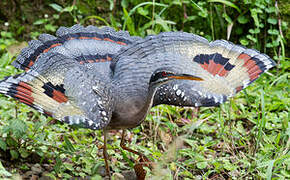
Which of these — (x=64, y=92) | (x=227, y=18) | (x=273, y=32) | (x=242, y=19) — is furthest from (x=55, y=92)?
(x=273, y=32)

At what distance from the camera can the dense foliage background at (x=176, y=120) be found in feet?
13.8

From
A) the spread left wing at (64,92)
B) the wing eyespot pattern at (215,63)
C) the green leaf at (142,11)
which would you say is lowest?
the spread left wing at (64,92)

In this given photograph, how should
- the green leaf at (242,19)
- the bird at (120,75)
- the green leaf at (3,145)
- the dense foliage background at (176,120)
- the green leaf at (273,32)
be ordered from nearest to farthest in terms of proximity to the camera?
the bird at (120,75) < the green leaf at (3,145) < the dense foliage background at (176,120) < the green leaf at (273,32) < the green leaf at (242,19)

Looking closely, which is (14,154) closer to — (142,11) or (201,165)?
(201,165)

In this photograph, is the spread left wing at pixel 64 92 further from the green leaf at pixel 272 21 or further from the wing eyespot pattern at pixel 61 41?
the green leaf at pixel 272 21

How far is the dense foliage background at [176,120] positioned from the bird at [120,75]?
401mm

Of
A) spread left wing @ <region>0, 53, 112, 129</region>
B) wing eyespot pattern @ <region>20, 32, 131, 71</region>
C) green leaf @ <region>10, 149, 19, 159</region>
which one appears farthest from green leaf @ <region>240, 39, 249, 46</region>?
green leaf @ <region>10, 149, 19, 159</region>

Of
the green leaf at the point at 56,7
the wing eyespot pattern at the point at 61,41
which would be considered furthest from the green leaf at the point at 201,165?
the green leaf at the point at 56,7

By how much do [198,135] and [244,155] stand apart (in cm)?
69

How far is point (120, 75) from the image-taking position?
4.02 metres

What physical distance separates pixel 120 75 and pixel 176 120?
1.46 metres

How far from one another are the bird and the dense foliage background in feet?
1.32

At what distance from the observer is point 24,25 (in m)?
6.41

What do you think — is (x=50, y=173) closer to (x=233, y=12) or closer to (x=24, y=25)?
(x=24, y=25)
